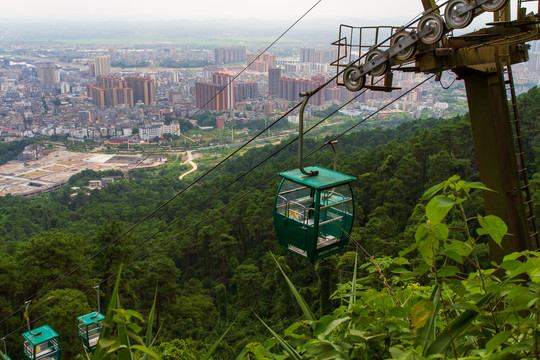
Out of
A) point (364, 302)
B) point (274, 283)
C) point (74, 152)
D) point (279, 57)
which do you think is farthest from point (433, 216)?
point (279, 57)

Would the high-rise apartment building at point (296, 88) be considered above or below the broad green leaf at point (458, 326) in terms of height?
above

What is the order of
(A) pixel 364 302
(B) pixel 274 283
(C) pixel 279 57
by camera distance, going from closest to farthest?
(A) pixel 364 302, (B) pixel 274 283, (C) pixel 279 57

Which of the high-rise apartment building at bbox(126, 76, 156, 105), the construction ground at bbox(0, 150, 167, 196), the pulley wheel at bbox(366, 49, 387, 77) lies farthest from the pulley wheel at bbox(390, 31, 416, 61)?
the high-rise apartment building at bbox(126, 76, 156, 105)

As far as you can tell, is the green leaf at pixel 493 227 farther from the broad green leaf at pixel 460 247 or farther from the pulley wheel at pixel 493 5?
the pulley wheel at pixel 493 5

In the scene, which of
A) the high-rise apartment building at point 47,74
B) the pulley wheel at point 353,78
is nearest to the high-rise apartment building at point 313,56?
the high-rise apartment building at point 47,74

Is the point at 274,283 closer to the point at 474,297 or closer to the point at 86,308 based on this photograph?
the point at 86,308

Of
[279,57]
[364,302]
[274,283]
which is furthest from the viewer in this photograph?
[279,57]

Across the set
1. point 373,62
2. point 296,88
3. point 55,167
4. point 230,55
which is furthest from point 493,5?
point 230,55
